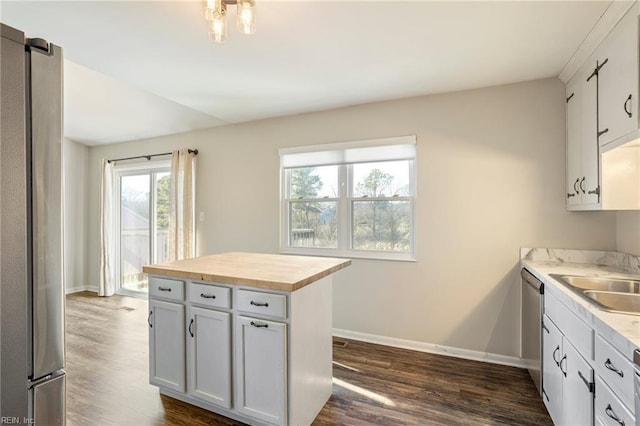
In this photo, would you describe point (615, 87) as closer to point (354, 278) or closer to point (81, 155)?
point (354, 278)

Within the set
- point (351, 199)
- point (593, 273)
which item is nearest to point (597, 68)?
point (593, 273)

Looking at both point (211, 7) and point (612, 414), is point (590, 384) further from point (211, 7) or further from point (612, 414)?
point (211, 7)

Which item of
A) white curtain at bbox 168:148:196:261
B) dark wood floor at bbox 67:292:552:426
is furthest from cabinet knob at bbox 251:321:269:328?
white curtain at bbox 168:148:196:261

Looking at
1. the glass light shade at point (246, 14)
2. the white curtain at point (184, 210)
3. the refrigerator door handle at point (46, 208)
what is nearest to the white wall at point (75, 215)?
the white curtain at point (184, 210)

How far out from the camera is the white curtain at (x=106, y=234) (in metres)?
4.98

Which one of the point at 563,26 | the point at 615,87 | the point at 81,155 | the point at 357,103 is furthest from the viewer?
the point at 81,155

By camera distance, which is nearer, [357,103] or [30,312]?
[30,312]

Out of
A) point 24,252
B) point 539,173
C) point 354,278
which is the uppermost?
point 539,173

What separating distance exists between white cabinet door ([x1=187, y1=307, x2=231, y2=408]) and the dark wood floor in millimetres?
177

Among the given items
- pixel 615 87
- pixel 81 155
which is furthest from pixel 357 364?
pixel 81 155

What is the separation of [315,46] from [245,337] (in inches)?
78.5

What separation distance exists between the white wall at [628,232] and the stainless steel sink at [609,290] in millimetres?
461

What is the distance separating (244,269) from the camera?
2.01m

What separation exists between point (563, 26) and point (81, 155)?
264 inches
